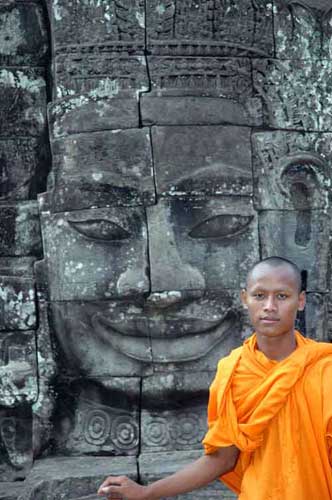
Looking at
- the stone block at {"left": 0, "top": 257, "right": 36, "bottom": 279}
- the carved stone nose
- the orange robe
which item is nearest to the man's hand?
the orange robe

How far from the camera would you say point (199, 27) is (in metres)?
6.04

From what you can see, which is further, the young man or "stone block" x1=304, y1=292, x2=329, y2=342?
"stone block" x1=304, y1=292, x2=329, y2=342

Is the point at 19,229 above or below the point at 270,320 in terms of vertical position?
above

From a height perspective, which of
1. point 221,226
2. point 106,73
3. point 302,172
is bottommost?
point 221,226

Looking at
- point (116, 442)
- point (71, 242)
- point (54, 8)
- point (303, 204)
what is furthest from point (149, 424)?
point (54, 8)

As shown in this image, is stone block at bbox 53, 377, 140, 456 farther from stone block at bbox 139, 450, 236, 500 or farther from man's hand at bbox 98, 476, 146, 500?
man's hand at bbox 98, 476, 146, 500

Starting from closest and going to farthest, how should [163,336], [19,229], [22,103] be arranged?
[163,336], [19,229], [22,103]

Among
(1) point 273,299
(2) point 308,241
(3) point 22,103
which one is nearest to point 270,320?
(1) point 273,299

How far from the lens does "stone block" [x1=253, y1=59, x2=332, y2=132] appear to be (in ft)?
20.6

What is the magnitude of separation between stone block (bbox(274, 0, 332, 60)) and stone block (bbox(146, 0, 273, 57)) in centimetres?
29

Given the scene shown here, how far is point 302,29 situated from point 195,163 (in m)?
1.35

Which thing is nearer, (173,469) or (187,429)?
(173,469)

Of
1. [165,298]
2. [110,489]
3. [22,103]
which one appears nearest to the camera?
[110,489]

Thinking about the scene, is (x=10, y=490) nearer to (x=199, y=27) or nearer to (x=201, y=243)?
(x=201, y=243)
